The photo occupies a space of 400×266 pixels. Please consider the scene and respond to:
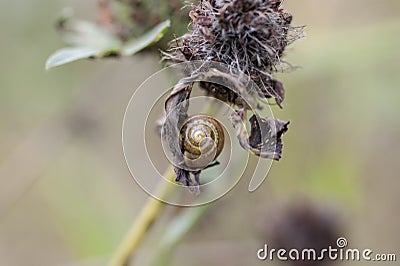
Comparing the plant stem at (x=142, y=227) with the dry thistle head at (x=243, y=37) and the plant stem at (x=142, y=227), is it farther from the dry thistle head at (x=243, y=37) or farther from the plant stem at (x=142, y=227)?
the dry thistle head at (x=243, y=37)

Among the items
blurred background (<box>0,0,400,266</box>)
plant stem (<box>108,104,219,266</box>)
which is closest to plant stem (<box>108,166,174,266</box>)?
plant stem (<box>108,104,219,266</box>)

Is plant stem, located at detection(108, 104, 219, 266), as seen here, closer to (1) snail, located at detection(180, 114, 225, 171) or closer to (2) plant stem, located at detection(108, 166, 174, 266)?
(2) plant stem, located at detection(108, 166, 174, 266)

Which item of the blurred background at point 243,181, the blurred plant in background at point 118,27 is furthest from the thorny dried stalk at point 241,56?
the blurred background at point 243,181

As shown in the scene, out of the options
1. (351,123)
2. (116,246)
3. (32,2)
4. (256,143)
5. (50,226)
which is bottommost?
(256,143)

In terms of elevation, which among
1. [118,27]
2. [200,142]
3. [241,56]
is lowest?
[200,142]

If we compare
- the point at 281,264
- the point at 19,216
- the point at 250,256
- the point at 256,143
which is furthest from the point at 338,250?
the point at 19,216

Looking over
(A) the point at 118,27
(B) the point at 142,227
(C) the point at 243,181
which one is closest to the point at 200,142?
(B) the point at 142,227

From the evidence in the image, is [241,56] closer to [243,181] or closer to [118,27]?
[118,27]

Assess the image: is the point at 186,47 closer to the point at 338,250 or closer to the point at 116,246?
the point at 338,250
